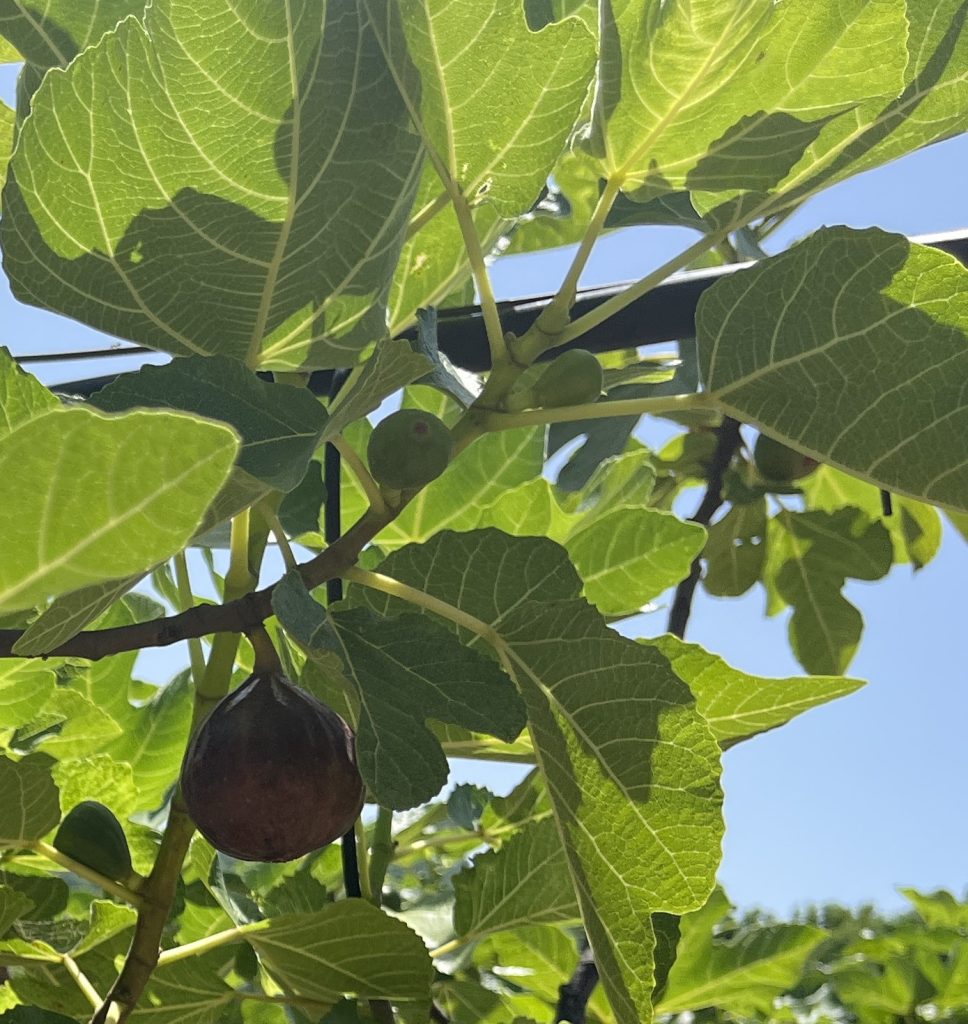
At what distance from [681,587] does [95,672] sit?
56 centimetres

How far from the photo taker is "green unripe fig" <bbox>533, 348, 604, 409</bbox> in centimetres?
68

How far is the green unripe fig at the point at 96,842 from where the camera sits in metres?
0.79

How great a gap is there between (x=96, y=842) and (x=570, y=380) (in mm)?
424

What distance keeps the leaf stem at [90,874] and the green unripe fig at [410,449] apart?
13.0 inches

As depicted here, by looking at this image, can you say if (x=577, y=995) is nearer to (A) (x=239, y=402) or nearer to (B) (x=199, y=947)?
(B) (x=199, y=947)

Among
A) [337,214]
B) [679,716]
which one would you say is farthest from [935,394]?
[337,214]

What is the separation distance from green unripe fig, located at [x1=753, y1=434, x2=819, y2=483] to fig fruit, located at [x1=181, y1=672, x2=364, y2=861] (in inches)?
27.4

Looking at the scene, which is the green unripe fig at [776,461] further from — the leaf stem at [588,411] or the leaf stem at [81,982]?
the leaf stem at [81,982]

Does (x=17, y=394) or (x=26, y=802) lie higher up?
(x=17, y=394)

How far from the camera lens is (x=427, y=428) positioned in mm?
633

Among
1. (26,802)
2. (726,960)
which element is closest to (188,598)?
(26,802)

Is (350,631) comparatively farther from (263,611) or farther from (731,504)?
(731,504)

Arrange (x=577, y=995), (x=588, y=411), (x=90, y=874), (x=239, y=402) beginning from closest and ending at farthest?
(x=239, y=402) → (x=588, y=411) → (x=90, y=874) → (x=577, y=995)

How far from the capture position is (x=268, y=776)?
670mm
